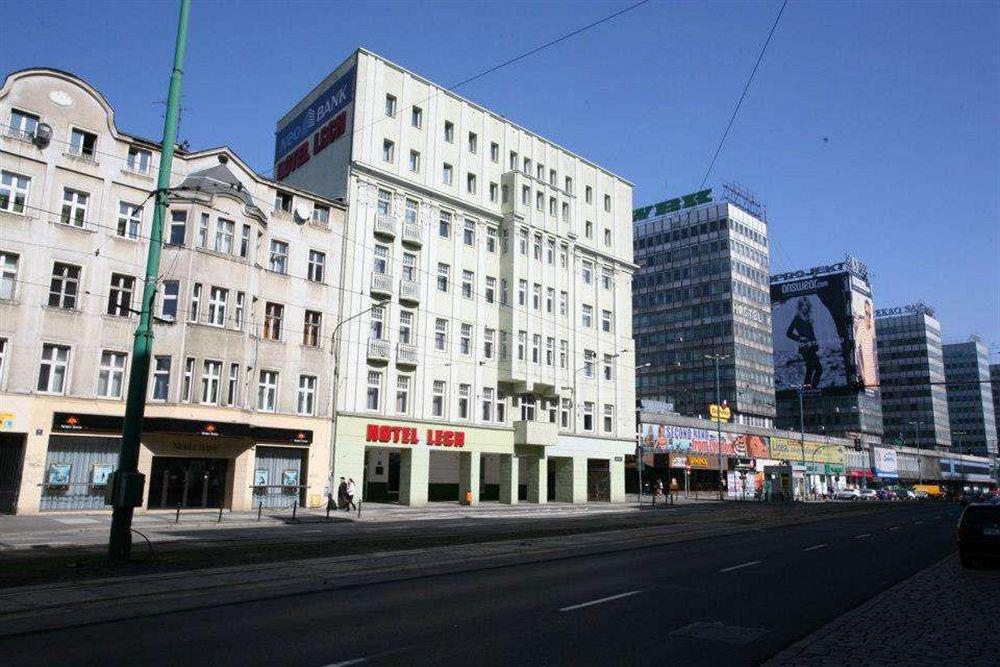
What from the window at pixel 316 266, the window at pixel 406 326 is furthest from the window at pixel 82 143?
the window at pixel 406 326

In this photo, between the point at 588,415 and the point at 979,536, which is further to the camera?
the point at 588,415

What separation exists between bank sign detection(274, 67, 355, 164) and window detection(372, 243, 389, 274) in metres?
9.14

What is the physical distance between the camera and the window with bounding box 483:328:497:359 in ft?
165

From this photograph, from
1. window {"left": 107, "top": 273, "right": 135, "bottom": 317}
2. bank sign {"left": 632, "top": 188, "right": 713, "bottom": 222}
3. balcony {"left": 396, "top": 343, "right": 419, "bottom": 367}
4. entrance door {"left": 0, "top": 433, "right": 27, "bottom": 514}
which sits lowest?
entrance door {"left": 0, "top": 433, "right": 27, "bottom": 514}

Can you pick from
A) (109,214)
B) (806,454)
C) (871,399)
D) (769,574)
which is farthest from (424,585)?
(871,399)

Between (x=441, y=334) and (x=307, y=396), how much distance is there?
413 inches

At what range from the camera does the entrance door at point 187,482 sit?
3484 centimetres

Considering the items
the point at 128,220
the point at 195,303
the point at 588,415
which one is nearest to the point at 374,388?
the point at 195,303

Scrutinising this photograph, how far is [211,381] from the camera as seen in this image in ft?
116

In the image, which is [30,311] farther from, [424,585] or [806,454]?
[806,454]

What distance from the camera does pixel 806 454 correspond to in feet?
345

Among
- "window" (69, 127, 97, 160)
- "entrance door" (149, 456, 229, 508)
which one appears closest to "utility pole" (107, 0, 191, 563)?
"window" (69, 127, 97, 160)

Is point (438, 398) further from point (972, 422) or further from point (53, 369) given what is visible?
→ point (972, 422)

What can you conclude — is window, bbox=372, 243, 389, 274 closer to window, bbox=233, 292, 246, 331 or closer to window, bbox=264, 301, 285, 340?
window, bbox=264, 301, 285, 340
